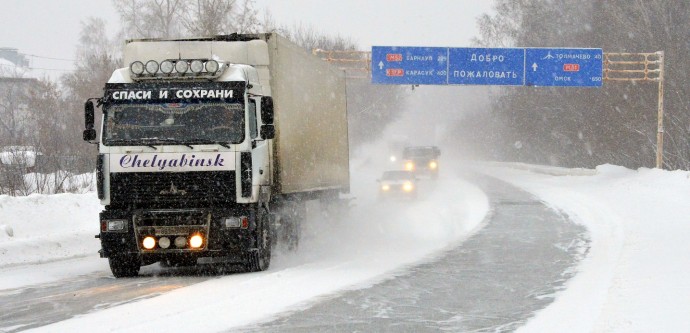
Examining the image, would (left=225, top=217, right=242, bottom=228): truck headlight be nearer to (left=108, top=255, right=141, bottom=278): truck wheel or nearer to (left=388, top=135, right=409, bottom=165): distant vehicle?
(left=108, top=255, right=141, bottom=278): truck wheel

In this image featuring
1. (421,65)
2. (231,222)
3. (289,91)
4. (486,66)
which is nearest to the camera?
(231,222)

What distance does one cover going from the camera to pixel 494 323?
9.02 m

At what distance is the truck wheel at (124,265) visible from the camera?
43.9 feet

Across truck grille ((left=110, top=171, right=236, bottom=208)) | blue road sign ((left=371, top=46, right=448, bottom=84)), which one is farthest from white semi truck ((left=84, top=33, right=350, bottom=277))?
blue road sign ((left=371, top=46, right=448, bottom=84))

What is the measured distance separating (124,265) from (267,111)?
318 cm

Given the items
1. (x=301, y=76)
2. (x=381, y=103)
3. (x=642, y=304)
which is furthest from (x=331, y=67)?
(x=381, y=103)

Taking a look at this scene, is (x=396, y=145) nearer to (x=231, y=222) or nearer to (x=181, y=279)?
(x=181, y=279)

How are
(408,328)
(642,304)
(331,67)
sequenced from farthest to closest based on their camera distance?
(331,67) < (642,304) < (408,328)

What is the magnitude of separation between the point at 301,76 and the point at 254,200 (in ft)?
12.0

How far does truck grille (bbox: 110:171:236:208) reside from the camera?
12.9 m

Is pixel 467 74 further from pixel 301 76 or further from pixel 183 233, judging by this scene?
pixel 183 233

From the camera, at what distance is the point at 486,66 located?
143ft

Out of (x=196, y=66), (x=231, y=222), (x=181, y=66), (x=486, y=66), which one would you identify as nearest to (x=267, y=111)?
(x=196, y=66)

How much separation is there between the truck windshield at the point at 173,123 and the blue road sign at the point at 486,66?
31627 mm
